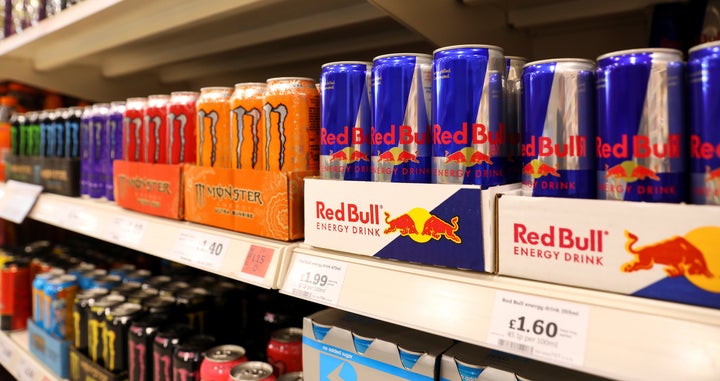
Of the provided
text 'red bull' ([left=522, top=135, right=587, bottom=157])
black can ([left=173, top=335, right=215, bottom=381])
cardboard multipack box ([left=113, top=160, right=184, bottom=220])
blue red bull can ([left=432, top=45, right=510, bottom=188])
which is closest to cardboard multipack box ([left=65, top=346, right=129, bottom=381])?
black can ([left=173, top=335, right=215, bottom=381])

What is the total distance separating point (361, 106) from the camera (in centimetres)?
83

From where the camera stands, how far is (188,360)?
111 cm

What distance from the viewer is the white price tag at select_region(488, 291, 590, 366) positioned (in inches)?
22.6

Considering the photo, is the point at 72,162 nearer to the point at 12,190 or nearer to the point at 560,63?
the point at 12,190

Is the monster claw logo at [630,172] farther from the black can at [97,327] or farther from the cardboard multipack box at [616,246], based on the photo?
the black can at [97,327]

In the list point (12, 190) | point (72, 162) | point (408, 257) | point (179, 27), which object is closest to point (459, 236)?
point (408, 257)

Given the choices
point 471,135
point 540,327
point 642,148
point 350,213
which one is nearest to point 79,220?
point 350,213

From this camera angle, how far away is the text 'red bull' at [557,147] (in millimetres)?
637

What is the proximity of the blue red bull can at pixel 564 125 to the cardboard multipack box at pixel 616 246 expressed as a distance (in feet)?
0.15

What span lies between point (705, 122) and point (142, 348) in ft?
4.08

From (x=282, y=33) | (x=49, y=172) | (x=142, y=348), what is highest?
(x=282, y=33)

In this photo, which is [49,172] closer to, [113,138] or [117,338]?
[113,138]

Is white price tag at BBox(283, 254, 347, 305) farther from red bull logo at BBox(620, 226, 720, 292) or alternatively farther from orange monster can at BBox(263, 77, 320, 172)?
red bull logo at BBox(620, 226, 720, 292)

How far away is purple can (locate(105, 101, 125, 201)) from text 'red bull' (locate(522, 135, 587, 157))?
48.3 inches
